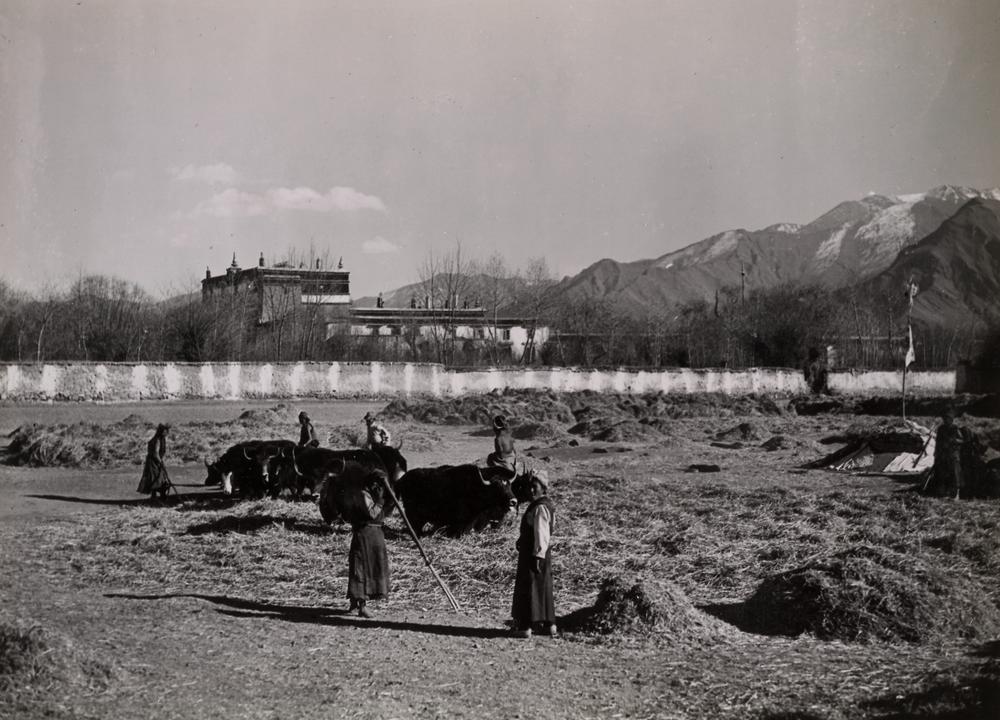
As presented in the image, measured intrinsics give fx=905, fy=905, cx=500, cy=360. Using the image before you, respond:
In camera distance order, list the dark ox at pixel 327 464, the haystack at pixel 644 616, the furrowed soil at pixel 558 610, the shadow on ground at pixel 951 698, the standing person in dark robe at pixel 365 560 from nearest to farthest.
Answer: the shadow on ground at pixel 951 698, the furrowed soil at pixel 558 610, the haystack at pixel 644 616, the standing person in dark robe at pixel 365 560, the dark ox at pixel 327 464

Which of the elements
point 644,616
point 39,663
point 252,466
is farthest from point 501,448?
point 39,663

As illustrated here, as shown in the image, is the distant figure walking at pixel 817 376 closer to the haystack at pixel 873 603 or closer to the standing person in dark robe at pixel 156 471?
the standing person in dark robe at pixel 156 471

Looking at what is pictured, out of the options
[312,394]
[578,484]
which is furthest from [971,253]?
[578,484]

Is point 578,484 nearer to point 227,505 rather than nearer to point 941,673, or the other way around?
point 227,505

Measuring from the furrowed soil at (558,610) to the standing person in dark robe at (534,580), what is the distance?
17 centimetres

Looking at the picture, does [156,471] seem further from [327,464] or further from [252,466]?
[327,464]

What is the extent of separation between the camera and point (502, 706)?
20.0 ft

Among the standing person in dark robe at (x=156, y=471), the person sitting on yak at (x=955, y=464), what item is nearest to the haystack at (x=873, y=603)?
the person sitting on yak at (x=955, y=464)

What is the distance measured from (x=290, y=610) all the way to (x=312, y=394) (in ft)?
89.7

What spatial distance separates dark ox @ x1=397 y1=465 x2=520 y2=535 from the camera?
480 inches

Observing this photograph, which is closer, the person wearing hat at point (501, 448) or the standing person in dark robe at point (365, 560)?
the standing person in dark robe at point (365, 560)

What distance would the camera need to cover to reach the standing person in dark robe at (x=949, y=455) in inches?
548

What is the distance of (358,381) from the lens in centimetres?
3684

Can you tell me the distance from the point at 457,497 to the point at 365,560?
3.89 metres
